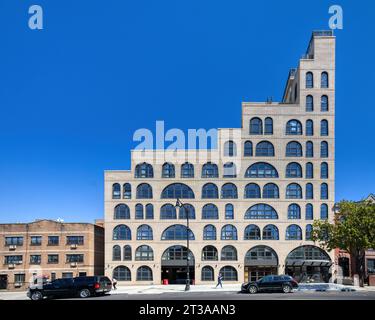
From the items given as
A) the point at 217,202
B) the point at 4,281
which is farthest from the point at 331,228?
the point at 4,281

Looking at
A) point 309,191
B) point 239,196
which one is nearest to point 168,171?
point 239,196

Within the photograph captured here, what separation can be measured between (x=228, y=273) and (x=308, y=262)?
11108 mm

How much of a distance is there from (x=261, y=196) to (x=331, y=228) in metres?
14.5

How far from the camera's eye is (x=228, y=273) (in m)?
60.7

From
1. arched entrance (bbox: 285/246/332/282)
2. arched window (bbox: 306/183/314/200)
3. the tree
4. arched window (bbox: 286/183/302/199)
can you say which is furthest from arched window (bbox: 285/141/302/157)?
the tree

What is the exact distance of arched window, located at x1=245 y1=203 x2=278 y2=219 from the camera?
60950 mm

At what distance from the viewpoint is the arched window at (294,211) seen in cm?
6078

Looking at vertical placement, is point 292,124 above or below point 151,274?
above

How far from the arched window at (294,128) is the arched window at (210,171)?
11355 mm

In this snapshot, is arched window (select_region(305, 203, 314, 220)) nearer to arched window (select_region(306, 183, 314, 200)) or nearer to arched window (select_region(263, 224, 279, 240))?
arched window (select_region(306, 183, 314, 200))

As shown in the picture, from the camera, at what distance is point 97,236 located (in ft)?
207
